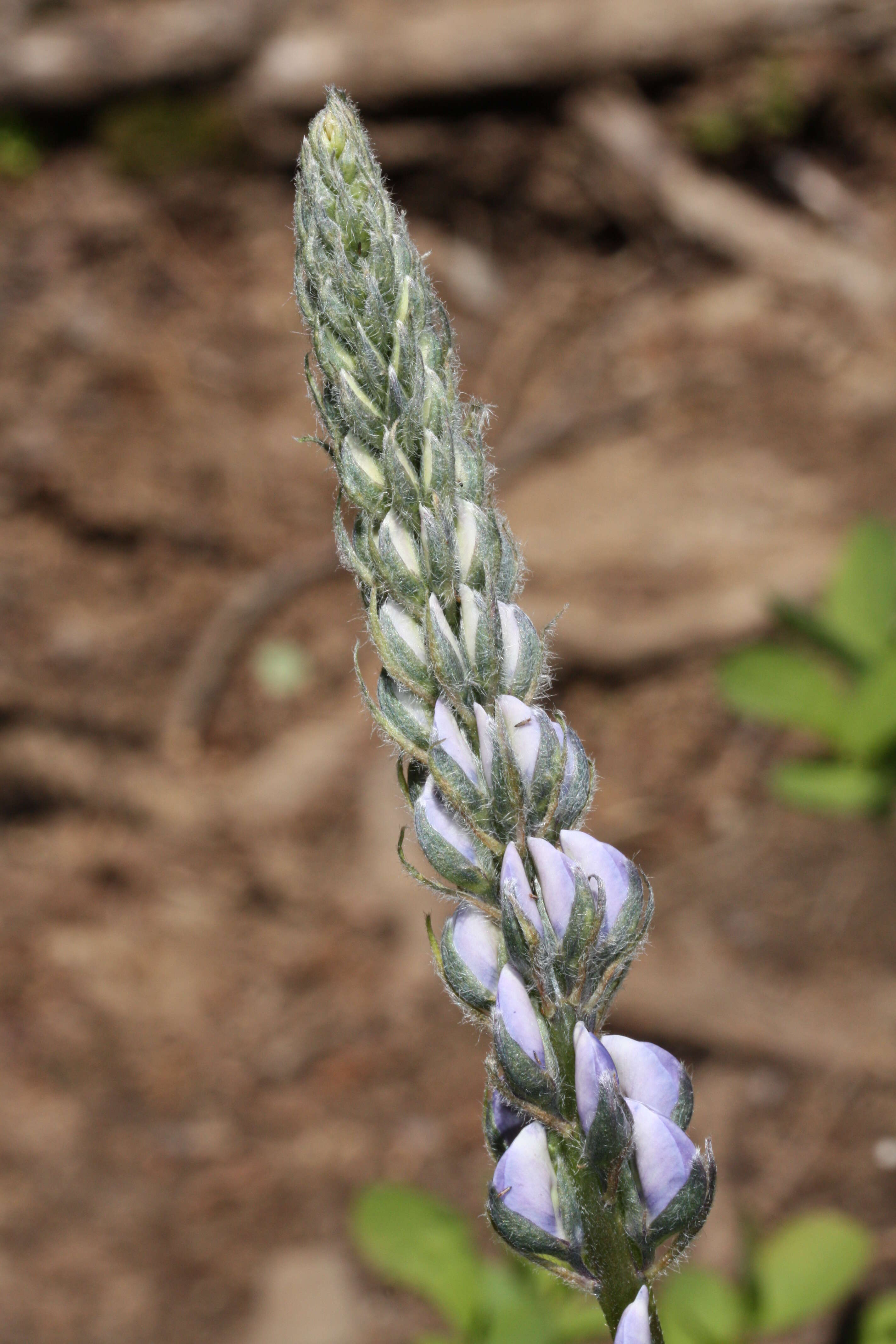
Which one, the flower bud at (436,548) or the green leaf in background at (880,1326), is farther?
the green leaf in background at (880,1326)

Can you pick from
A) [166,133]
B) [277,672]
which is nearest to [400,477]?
[277,672]

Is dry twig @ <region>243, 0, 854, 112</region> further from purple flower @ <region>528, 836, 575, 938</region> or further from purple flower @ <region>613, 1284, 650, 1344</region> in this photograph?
purple flower @ <region>613, 1284, 650, 1344</region>

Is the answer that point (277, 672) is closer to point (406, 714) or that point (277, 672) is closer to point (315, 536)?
point (315, 536)

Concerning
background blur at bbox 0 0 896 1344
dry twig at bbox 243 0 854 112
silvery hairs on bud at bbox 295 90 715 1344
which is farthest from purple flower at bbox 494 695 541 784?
dry twig at bbox 243 0 854 112

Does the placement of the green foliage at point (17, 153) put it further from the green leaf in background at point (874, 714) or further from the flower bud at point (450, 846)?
the flower bud at point (450, 846)

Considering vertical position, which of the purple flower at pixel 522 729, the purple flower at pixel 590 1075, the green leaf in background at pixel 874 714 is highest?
the green leaf in background at pixel 874 714

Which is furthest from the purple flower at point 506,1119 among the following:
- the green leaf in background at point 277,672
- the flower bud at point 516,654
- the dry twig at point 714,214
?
the dry twig at point 714,214

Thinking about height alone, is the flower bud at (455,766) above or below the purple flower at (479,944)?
above

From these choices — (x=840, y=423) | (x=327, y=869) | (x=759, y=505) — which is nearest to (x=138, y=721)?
(x=327, y=869)
